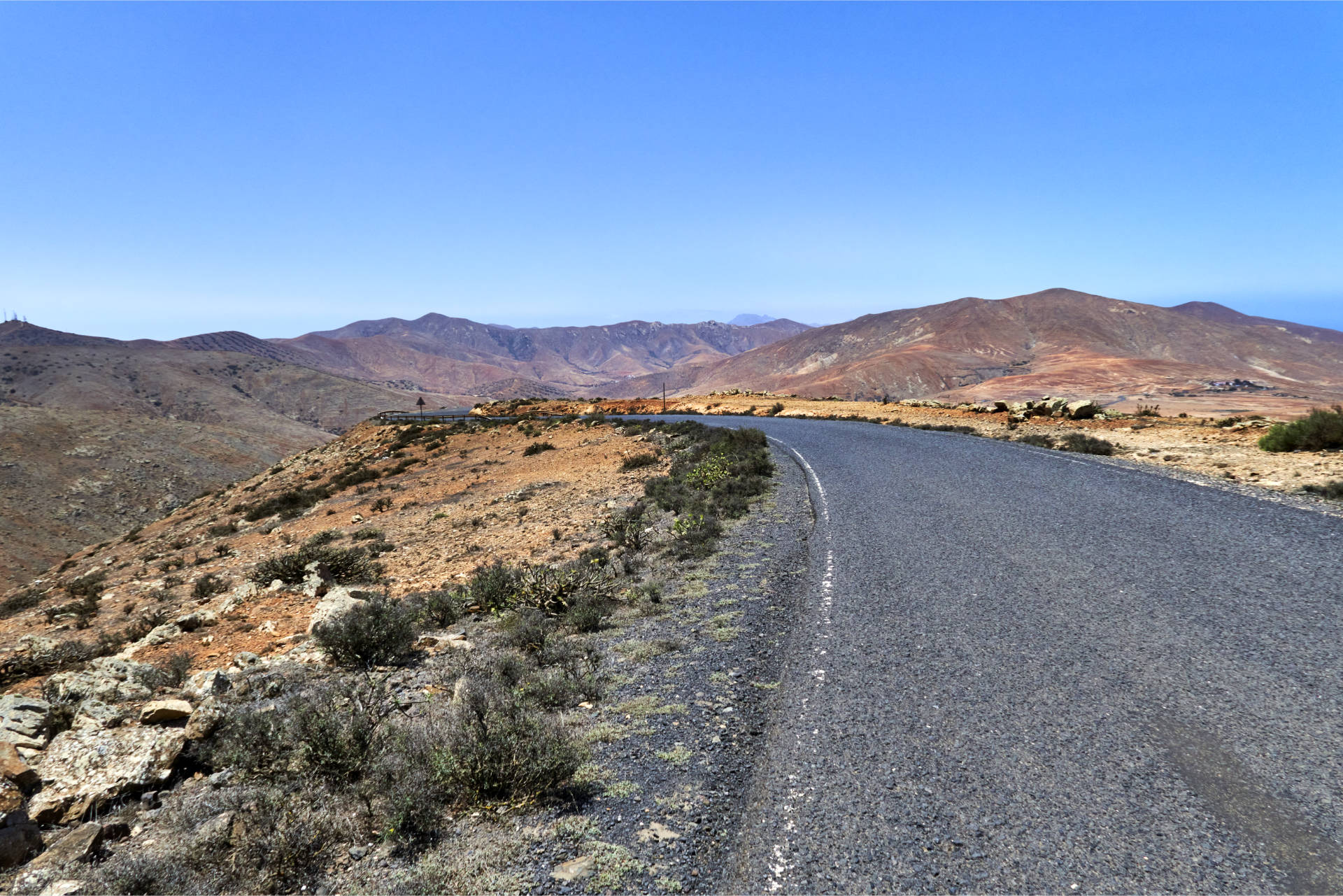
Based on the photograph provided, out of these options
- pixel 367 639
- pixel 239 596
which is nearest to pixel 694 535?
pixel 367 639

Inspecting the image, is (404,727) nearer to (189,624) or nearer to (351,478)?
(189,624)

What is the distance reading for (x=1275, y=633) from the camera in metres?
5.31

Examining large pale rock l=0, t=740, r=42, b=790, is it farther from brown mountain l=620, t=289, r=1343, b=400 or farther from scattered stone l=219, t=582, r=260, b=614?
brown mountain l=620, t=289, r=1343, b=400

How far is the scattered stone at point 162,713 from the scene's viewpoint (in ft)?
16.4

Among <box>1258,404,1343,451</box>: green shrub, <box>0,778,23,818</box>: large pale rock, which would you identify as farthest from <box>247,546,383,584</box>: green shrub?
<box>1258,404,1343,451</box>: green shrub

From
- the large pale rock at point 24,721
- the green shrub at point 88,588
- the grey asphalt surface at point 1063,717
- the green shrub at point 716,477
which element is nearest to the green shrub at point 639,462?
the green shrub at point 716,477

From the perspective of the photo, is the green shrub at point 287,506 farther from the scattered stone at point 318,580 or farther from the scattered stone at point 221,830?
the scattered stone at point 221,830

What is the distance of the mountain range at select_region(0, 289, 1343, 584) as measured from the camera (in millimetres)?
47944

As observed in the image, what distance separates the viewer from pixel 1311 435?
1445 cm

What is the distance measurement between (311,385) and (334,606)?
157m

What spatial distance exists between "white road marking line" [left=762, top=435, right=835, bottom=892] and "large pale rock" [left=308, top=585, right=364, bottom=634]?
17.8 ft

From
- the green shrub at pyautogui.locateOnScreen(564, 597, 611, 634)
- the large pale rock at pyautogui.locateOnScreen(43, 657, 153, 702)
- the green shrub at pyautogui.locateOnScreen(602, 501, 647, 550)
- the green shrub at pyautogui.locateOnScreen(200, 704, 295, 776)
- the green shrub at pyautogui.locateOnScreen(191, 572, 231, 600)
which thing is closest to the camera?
the green shrub at pyautogui.locateOnScreen(200, 704, 295, 776)

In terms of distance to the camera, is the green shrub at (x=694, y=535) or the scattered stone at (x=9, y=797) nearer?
the scattered stone at (x=9, y=797)

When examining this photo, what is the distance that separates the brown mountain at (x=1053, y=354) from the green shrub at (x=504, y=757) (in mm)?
98998
